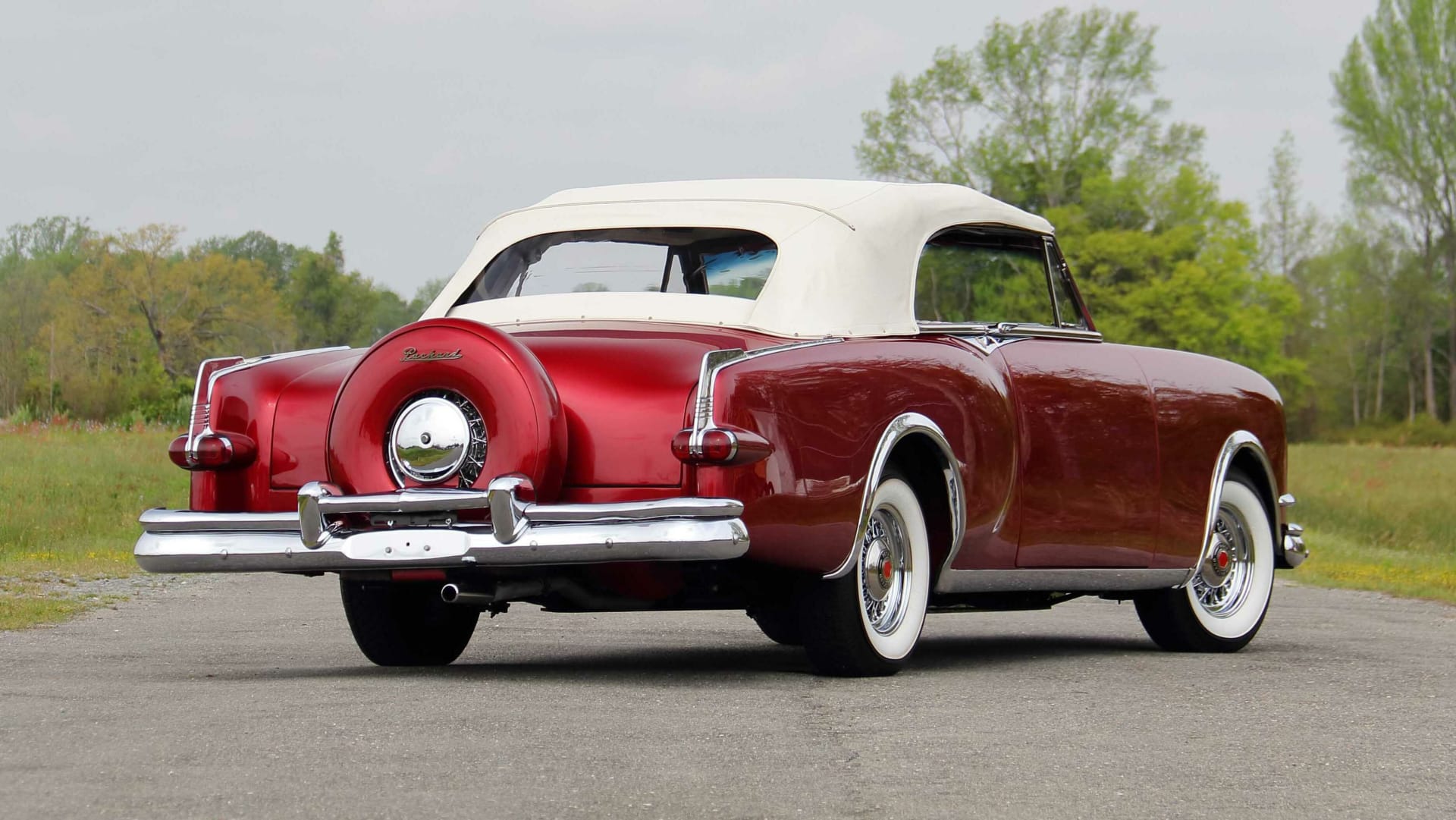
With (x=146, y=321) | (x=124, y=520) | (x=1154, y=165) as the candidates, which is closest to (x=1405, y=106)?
(x=1154, y=165)

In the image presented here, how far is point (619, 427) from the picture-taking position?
5.96 meters

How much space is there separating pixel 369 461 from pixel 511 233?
6.06 feet

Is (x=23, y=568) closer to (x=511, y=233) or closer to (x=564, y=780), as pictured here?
(x=511, y=233)

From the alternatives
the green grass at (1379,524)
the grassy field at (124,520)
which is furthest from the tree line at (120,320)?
the green grass at (1379,524)

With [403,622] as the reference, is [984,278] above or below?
above

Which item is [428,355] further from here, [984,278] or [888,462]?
[984,278]

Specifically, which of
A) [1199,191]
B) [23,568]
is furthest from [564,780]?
[1199,191]

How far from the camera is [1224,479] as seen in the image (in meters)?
8.61

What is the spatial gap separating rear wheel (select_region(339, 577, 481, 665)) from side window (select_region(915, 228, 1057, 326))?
7.38 ft

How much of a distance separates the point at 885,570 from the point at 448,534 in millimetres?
1679

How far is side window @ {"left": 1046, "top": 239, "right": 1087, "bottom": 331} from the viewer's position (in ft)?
27.3

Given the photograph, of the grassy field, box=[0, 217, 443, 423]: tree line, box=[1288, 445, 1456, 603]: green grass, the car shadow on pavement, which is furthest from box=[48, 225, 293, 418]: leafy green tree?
the car shadow on pavement

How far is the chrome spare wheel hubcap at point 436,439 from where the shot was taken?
19.6 ft

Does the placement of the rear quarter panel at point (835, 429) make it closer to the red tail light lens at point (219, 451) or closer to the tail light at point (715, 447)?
the tail light at point (715, 447)
